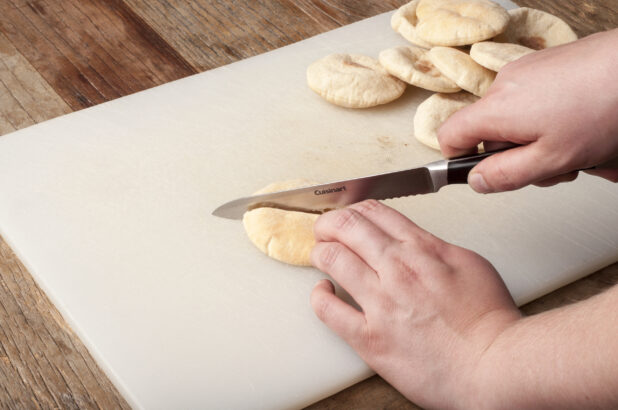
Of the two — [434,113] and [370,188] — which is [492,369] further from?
[434,113]

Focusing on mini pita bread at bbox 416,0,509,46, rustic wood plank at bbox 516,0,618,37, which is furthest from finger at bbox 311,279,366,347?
rustic wood plank at bbox 516,0,618,37

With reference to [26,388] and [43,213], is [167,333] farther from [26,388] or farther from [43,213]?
[43,213]

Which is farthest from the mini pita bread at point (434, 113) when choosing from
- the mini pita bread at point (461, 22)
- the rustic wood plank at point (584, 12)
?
the rustic wood plank at point (584, 12)

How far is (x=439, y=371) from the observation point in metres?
0.98

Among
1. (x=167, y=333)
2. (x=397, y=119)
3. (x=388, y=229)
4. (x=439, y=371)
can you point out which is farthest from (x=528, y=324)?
(x=397, y=119)

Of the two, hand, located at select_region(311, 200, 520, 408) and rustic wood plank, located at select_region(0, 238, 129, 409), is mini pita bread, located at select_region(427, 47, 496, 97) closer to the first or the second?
hand, located at select_region(311, 200, 520, 408)

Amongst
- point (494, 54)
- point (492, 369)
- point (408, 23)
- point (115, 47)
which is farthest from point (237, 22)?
point (492, 369)

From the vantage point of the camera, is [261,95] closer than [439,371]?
No

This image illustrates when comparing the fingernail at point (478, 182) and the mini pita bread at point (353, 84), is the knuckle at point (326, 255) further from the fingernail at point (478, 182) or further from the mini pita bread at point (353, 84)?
the mini pita bread at point (353, 84)

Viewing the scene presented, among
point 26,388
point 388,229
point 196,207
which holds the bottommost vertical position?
point 26,388

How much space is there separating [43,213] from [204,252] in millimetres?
293

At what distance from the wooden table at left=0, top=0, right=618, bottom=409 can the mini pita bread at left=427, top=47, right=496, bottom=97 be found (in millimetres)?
412

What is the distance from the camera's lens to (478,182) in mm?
1150

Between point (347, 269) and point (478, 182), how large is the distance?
0.26 m
